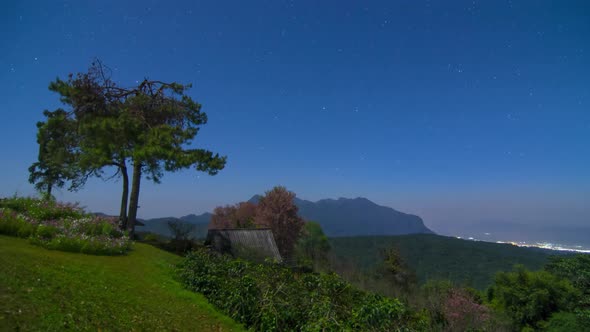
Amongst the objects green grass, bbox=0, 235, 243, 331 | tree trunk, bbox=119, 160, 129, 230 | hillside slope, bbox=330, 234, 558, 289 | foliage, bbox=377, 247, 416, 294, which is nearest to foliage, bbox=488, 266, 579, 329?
foliage, bbox=377, 247, 416, 294

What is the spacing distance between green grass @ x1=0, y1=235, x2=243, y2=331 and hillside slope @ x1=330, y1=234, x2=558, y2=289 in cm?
7456

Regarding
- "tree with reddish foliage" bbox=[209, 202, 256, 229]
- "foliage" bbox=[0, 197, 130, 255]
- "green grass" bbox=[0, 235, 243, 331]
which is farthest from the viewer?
"tree with reddish foliage" bbox=[209, 202, 256, 229]

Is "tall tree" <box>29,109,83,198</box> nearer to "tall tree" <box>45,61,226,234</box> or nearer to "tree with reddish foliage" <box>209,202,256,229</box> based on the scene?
"tall tree" <box>45,61,226,234</box>

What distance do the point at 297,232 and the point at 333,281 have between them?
135 feet

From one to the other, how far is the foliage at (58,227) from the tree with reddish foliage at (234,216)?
38557 mm

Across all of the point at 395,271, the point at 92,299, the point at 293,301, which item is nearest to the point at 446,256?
the point at 395,271

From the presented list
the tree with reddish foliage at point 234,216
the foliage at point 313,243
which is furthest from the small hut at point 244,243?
the foliage at point 313,243

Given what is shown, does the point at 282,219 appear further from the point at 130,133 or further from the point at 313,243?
the point at 130,133

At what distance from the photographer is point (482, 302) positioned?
39.8m

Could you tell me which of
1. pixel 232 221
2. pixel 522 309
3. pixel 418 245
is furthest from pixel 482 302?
pixel 418 245

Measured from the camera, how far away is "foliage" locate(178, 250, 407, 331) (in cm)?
631

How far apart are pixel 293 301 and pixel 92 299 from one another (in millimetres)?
4442

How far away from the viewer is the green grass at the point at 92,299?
4.39 meters

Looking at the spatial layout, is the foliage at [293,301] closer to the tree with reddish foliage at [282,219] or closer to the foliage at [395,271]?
the tree with reddish foliage at [282,219]
